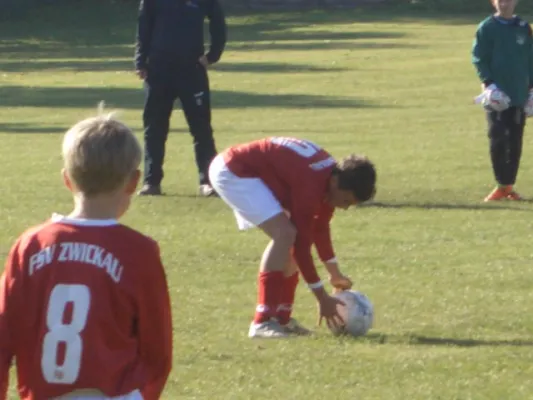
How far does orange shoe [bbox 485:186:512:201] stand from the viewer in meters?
12.8

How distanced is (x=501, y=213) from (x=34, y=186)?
14.2ft

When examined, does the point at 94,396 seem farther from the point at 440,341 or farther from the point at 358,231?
the point at 358,231

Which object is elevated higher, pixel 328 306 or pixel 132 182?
pixel 132 182

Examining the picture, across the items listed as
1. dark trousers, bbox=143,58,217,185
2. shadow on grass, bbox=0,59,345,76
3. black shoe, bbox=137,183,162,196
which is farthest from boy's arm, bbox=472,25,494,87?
shadow on grass, bbox=0,59,345,76

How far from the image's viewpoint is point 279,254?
7555 mm

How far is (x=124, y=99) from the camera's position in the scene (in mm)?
24125

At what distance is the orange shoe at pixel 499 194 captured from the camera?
505 inches

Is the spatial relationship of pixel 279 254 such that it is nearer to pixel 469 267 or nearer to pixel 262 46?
pixel 469 267

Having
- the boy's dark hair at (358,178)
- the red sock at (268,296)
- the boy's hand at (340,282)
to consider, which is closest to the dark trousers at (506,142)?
the boy's hand at (340,282)

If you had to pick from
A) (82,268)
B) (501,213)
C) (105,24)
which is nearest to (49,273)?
(82,268)

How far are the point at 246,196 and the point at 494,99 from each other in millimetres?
5347

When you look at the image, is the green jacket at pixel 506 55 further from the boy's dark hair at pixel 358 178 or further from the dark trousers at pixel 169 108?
the boy's dark hair at pixel 358 178

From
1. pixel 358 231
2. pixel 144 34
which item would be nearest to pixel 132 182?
pixel 358 231

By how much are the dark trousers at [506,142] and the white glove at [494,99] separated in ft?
0.64
